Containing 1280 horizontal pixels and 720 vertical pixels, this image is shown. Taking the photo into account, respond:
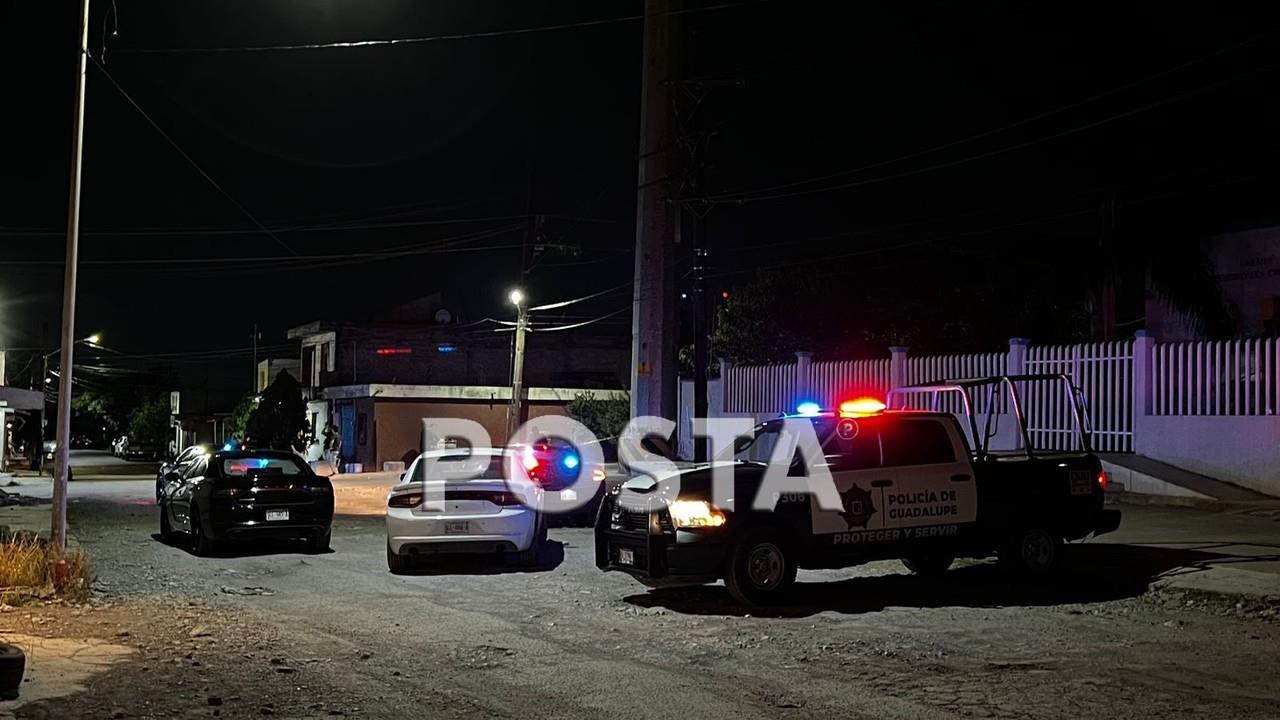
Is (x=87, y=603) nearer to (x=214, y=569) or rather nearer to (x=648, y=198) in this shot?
(x=214, y=569)

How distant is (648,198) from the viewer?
1884 centimetres

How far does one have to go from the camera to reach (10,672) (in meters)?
7.46

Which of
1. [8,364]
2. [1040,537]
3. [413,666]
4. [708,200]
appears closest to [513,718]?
[413,666]

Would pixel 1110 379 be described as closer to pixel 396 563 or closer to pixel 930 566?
pixel 930 566

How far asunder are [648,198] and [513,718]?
1263cm

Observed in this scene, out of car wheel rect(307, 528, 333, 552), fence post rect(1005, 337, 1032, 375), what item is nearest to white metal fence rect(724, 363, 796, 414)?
fence post rect(1005, 337, 1032, 375)

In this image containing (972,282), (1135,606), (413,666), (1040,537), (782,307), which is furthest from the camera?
(782,307)

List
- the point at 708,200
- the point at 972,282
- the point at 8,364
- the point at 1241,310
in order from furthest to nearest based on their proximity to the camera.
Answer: the point at 8,364, the point at 972,282, the point at 1241,310, the point at 708,200

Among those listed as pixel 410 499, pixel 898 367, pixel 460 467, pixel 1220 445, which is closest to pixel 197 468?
pixel 460 467

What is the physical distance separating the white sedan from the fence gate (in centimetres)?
1107

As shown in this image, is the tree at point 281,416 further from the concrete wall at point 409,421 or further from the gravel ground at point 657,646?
the gravel ground at point 657,646

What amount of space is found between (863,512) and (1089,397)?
466 inches

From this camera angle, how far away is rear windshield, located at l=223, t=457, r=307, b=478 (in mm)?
16438

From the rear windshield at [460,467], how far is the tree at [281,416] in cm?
3711
